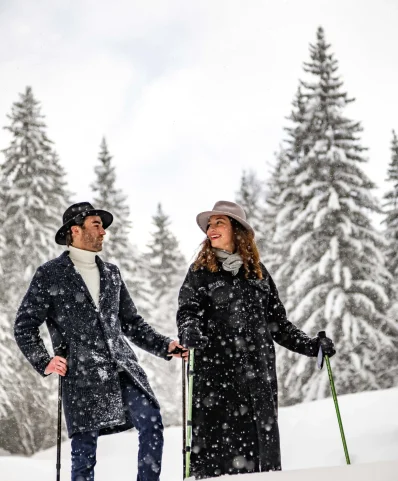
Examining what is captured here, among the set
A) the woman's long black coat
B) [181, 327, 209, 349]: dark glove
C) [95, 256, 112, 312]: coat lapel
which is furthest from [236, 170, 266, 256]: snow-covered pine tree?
[181, 327, 209, 349]: dark glove

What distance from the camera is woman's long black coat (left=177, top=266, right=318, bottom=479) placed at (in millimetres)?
4461

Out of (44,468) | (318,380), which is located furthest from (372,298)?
(44,468)

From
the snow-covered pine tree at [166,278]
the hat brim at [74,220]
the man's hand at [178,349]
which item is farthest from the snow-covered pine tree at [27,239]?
the man's hand at [178,349]

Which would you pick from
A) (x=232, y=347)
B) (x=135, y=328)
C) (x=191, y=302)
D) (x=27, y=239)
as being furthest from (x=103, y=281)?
(x=27, y=239)

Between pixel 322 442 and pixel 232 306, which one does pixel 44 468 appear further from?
pixel 232 306

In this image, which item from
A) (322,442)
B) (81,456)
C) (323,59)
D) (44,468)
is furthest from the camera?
(323,59)

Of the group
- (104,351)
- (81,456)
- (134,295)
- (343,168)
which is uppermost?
(343,168)

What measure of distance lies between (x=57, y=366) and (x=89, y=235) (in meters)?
1.24

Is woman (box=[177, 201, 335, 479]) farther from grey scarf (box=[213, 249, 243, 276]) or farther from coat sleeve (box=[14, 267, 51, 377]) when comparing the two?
coat sleeve (box=[14, 267, 51, 377])

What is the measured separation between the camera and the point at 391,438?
28.6 feet

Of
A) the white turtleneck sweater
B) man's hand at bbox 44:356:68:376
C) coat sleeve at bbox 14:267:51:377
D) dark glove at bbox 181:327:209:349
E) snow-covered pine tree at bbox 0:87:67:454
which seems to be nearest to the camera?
dark glove at bbox 181:327:209:349

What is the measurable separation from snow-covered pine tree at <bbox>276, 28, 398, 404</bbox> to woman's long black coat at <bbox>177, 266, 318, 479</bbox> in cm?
1400

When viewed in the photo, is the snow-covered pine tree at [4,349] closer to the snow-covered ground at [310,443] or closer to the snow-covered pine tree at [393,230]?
the snow-covered ground at [310,443]

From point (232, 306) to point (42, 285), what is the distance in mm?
1617
